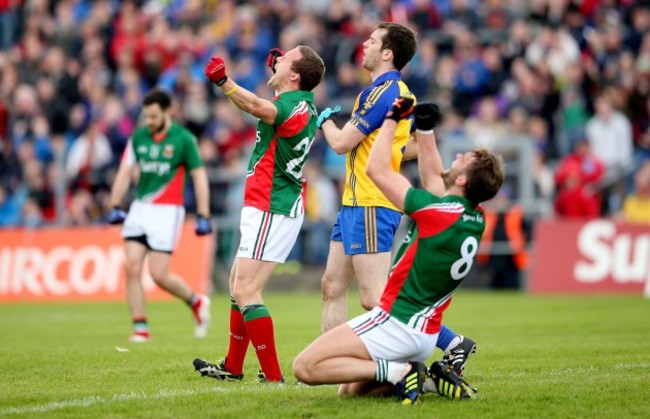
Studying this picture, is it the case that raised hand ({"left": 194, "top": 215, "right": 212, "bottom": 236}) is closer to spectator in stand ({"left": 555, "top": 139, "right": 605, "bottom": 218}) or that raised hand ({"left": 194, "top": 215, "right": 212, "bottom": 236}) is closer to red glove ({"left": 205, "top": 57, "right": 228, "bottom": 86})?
red glove ({"left": 205, "top": 57, "right": 228, "bottom": 86})

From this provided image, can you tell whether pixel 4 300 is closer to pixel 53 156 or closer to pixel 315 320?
pixel 53 156

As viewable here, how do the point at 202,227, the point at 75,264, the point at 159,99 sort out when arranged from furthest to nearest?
the point at 75,264, the point at 159,99, the point at 202,227

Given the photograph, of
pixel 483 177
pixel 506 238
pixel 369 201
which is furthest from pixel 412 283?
pixel 506 238

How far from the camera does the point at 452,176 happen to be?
7.65 m

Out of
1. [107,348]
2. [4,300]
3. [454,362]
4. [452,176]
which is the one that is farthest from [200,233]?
[4,300]

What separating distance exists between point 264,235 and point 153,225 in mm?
4673

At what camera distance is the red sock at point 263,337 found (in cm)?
875

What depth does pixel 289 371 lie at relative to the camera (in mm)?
9633

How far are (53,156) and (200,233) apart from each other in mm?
12831

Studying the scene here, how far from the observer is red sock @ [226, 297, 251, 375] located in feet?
29.9

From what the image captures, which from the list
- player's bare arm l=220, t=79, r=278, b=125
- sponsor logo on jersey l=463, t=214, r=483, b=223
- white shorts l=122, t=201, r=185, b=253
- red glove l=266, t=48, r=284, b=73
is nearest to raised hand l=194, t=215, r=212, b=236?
white shorts l=122, t=201, r=185, b=253

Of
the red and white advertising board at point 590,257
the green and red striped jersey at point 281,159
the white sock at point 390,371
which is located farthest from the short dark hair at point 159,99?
the red and white advertising board at point 590,257

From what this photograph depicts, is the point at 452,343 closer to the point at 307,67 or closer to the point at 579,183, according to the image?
the point at 307,67

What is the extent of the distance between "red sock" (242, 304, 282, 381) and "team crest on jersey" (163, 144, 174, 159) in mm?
5149
